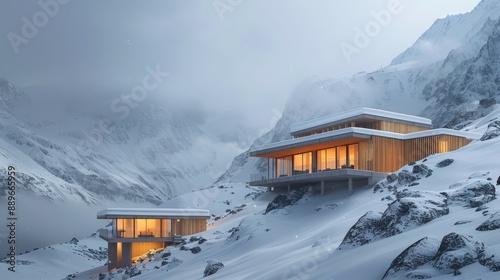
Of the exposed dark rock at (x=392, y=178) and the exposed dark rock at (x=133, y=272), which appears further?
the exposed dark rock at (x=133, y=272)

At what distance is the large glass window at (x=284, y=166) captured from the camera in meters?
55.0

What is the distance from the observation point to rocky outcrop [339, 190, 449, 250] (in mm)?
23422

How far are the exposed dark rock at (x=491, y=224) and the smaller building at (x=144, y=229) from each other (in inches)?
1658

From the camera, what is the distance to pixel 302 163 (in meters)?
53.3

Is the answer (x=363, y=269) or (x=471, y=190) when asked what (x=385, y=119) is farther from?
(x=363, y=269)

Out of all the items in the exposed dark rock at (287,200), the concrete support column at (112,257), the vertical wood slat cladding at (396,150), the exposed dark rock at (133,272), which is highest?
the vertical wood slat cladding at (396,150)

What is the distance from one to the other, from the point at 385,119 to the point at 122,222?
27.2m

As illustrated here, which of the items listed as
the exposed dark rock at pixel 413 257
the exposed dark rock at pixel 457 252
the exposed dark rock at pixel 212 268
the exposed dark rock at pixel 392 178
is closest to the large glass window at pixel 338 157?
the exposed dark rock at pixel 392 178

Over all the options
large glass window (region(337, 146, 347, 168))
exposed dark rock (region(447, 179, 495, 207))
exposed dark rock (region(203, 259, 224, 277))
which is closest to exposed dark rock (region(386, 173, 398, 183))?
large glass window (region(337, 146, 347, 168))

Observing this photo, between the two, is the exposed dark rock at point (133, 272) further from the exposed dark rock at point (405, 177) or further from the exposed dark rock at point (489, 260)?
the exposed dark rock at point (489, 260)

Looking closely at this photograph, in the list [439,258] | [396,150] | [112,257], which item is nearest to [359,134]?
[396,150]

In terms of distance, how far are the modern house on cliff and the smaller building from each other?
362 inches

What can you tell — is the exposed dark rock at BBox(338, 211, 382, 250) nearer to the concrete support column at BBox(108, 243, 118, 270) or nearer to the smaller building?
the smaller building

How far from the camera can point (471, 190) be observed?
2628 cm
